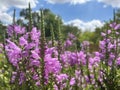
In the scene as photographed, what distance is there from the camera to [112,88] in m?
5.11

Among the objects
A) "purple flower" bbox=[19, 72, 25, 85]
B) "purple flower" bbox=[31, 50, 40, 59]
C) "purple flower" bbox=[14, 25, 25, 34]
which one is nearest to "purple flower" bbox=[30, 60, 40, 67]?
"purple flower" bbox=[31, 50, 40, 59]

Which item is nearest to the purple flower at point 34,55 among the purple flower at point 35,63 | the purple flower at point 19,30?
the purple flower at point 35,63

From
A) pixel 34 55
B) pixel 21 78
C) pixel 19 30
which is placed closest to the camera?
pixel 34 55

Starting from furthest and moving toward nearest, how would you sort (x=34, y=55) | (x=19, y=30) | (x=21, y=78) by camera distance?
1. (x=19, y=30)
2. (x=21, y=78)
3. (x=34, y=55)

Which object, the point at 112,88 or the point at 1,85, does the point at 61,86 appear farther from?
the point at 1,85

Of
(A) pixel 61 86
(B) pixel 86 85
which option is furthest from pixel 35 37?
(B) pixel 86 85

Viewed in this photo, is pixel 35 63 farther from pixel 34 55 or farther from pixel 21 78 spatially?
pixel 21 78

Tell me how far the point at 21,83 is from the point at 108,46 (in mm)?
2153

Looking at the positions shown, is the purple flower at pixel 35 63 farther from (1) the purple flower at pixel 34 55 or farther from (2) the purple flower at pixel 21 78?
(2) the purple flower at pixel 21 78

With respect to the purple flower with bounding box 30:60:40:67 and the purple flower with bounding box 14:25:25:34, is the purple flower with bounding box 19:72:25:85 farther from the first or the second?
the purple flower with bounding box 14:25:25:34

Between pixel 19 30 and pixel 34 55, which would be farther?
pixel 19 30

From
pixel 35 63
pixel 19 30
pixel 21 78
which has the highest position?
pixel 19 30

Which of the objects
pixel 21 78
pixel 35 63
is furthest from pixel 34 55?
pixel 21 78

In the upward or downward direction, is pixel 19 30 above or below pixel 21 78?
above
